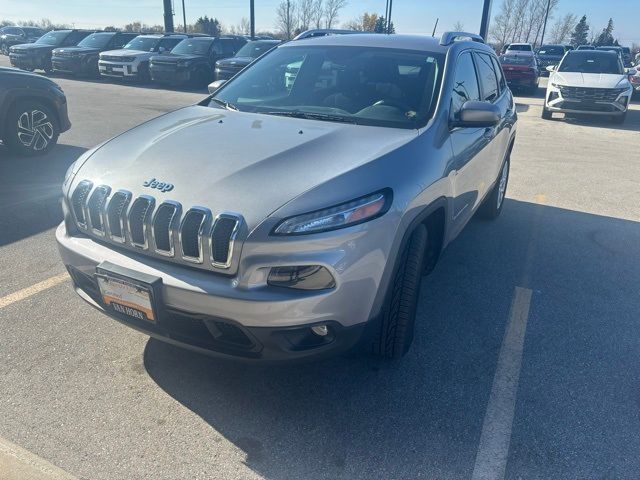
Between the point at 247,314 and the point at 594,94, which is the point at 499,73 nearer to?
the point at 247,314

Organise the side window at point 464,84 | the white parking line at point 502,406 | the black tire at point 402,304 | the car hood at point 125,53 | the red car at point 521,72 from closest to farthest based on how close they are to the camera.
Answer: the white parking line at point 502,406 < the black tire at point 402,304 < the side window at point 464,84 < the car hood at point 125,53 < the red car at point 521,72

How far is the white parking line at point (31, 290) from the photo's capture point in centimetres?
364

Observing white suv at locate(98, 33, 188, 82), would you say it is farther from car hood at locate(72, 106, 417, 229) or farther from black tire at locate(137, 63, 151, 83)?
car hood at locate(72, 106, 417, 229)

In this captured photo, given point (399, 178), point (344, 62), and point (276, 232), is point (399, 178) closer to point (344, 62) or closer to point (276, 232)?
point (276, 232)

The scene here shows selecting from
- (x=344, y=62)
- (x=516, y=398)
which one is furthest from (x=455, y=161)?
(x=516, y=398)

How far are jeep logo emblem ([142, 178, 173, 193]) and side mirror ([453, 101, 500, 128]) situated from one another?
1.85 metres

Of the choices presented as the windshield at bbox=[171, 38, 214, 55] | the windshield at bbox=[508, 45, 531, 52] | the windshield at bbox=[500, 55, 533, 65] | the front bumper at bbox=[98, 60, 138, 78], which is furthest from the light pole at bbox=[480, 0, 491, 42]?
the front bumper at bbox=[98, 60, 138, 78]

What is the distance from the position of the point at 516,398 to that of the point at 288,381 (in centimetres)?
121

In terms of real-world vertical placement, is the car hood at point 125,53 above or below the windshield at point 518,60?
below

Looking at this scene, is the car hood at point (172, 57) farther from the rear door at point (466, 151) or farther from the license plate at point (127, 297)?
the license plate at point (127, 297)

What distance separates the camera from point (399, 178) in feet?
8.75

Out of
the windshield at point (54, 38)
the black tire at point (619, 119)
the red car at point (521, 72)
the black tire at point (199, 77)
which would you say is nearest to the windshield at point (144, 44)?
the black tire at point (199, 77)

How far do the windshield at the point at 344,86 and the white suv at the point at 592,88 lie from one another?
10.4 metres

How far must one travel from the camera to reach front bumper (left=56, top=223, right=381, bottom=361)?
2.30m
